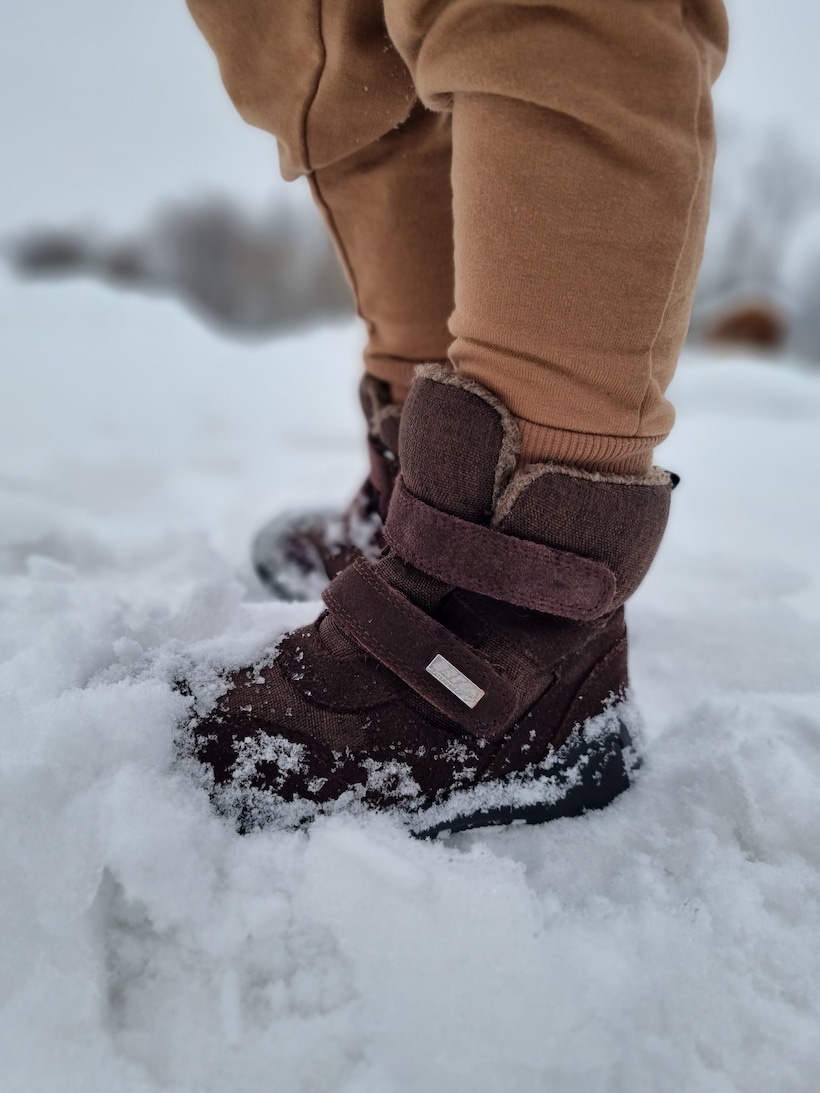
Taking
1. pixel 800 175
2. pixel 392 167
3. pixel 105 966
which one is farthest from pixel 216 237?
pixel 105 966

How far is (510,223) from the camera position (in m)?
0.45

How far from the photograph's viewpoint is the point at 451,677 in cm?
50

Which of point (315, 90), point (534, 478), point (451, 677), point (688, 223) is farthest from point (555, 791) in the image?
point (315, 90)

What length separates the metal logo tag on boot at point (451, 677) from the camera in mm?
495

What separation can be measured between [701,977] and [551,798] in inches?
5.7

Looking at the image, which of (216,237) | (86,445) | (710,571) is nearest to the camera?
(710,571)

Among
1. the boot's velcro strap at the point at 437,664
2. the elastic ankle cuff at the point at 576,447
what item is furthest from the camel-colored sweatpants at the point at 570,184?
the boot's velcro strap at the point at 437,664

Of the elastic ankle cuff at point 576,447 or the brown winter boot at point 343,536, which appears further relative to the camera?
the brown winter boot at point 343,536

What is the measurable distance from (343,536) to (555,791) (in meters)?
0.47

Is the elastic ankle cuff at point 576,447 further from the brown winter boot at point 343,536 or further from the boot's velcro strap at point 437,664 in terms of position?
the brown winter boot at point 343,536

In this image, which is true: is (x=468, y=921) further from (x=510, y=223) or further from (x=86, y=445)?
(x=86, y=445)

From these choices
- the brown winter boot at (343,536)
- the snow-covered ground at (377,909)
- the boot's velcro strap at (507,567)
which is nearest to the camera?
the snow-covered ground at (377,909)

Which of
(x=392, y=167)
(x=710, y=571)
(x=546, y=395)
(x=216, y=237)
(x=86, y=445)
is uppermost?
(x=392, y=167)

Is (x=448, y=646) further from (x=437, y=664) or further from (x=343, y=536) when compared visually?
(x=343, y=536)
